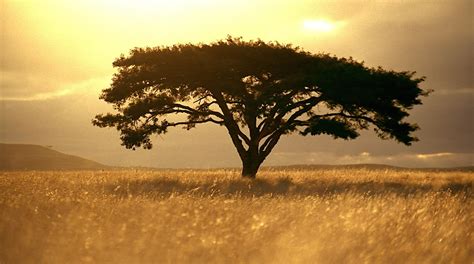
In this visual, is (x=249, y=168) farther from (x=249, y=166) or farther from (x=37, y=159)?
(x=37, y=159)

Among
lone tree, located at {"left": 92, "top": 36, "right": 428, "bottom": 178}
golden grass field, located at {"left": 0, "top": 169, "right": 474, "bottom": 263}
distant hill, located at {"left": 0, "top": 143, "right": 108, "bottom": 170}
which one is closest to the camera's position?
golden grass field, located at {"left": 0, "top": 169, "right": 474, "bottom": 263}

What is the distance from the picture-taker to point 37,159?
94562 mm

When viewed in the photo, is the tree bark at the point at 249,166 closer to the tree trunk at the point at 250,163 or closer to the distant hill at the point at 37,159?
the tree trunk at the point at 250,163

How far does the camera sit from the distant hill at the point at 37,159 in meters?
90.0

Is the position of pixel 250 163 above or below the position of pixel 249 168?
above

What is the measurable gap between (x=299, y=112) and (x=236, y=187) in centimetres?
936

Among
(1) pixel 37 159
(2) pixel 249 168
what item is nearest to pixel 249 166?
(2) pixel 249 168

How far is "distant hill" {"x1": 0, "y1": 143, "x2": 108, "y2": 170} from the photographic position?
3543 inches

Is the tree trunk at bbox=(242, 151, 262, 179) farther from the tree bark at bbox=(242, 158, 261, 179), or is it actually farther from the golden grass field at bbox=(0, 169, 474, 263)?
the golden grass field at bbox=(0, 169, 474, 263)

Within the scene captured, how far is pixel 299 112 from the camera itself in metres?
32.4

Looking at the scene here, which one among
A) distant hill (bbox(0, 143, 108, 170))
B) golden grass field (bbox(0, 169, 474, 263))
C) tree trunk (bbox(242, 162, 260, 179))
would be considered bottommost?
golden grass field (bbox(0, 169, 474, 263))

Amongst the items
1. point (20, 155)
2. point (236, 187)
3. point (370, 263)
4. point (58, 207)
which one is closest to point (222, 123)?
point (236, 187)

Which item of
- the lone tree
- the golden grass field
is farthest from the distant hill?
the golden grass field

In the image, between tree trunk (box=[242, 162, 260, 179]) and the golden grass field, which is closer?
the golden grass field
